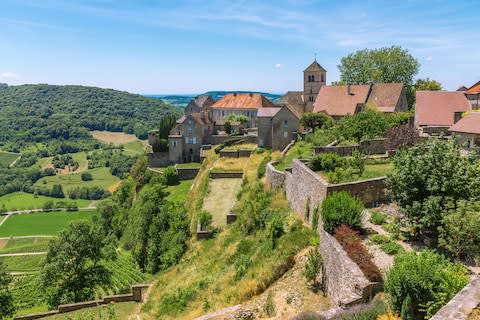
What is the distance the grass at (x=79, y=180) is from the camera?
135500 millimetres

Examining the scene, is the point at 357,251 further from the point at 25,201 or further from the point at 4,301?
the point at 25,201

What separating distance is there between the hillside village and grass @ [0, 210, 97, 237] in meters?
26.5

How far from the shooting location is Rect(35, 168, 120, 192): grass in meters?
136

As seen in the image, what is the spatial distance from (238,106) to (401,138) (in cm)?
4296

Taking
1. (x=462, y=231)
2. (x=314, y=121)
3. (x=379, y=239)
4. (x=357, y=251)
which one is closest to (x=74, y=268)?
(x=379, y=239)

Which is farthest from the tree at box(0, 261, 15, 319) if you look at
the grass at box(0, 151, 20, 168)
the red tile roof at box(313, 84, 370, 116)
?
the grass at box(0, 151, 20, 168)

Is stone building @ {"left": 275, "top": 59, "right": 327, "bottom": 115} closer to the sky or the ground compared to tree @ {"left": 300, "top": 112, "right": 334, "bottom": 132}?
closer to the sky

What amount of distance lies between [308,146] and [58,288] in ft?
79.0

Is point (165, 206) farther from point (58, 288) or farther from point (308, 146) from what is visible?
point (308, 146)

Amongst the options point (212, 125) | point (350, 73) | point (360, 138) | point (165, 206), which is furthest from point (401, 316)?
point (350, 73)

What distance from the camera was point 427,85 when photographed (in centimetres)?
5984

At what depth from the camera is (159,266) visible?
33000 millimetres

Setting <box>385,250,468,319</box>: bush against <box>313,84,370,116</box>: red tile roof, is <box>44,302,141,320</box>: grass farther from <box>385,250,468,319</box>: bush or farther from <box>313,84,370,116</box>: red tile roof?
<box>313,84,370,116</box>: red tile roof

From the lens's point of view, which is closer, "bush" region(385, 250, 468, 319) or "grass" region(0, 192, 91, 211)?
"bush" region(385, 250, 468, 319)
